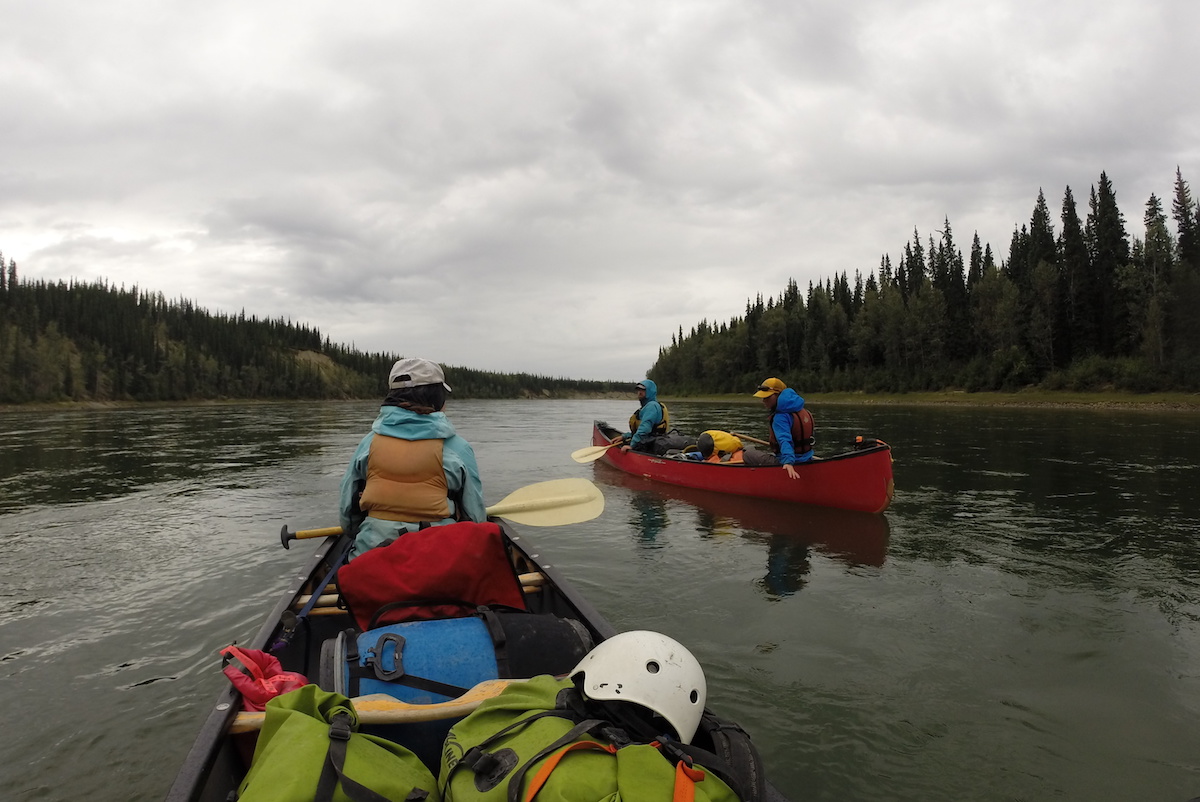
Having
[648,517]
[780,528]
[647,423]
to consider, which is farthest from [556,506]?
[647,423]

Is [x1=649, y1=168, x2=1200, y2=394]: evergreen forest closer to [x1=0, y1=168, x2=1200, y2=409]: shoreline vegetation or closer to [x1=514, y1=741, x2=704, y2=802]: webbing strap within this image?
[x1=0, y1=168, x2=1200, y2=409]: shoreline vegetation

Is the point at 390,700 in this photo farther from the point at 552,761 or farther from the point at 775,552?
the point at 775,552

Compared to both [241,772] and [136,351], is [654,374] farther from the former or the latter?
[241,772]

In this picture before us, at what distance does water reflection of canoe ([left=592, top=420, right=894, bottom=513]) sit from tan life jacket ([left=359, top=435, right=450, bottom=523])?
806 cm

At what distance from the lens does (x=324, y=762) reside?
212 cm

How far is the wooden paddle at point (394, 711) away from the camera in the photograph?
2719 millimetres

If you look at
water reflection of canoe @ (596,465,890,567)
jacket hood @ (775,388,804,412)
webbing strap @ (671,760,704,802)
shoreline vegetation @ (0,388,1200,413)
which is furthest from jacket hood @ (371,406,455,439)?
shoreline vegetation @ (0,388,1200,413)

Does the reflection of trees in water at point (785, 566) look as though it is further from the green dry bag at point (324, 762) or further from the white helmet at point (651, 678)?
the green dry bag at point (324, 762)

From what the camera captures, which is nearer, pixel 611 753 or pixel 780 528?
pixel 611 753

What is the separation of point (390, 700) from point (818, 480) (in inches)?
384

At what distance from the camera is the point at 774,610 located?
22.2 ft

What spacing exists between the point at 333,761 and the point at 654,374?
126 m

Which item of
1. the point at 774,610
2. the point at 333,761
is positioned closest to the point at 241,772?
the point at 333,761

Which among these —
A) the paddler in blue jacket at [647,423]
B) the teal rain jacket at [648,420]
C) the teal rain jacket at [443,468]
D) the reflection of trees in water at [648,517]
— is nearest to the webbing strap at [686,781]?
the teal rain jacket at [443,468]
